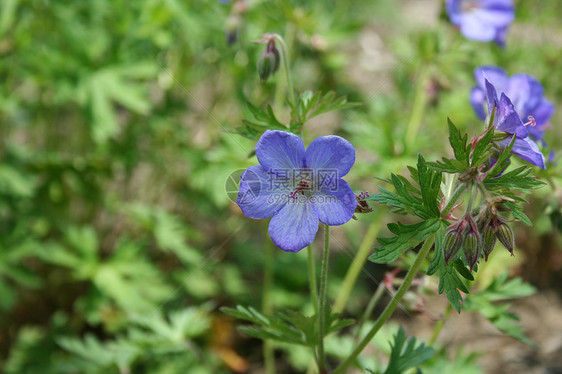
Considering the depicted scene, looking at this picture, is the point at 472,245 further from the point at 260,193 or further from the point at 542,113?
the point at 542,113

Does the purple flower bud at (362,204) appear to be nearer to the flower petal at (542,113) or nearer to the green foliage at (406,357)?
the green foliage at (406,357)

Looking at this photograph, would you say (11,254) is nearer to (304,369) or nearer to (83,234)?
(83,234)

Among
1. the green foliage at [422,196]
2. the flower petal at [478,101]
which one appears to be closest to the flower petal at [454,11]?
the flower petal at [478,101]

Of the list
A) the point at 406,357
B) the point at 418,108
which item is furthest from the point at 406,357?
the point at 418,108

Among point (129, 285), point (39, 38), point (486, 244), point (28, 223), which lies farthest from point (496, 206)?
point (39, 38)

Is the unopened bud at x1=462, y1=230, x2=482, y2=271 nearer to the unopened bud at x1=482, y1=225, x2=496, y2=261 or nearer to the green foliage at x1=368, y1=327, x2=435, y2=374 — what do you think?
the unopened bud at x1=482, y1=225, x2=496, y2=261

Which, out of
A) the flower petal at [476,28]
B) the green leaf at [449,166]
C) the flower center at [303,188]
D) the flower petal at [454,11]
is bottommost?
the flower petal at [476,28]
